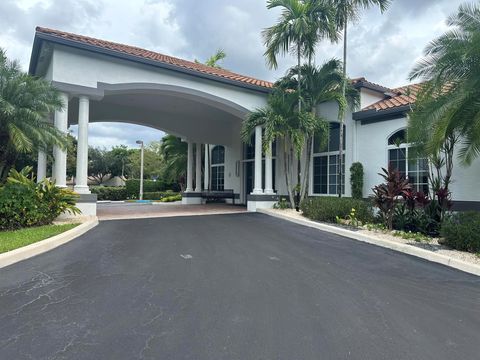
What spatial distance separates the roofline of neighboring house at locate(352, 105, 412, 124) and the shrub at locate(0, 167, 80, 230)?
A: 39.3ft

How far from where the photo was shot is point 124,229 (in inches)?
403

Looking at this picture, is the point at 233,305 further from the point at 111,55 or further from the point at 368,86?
the point at 368,86

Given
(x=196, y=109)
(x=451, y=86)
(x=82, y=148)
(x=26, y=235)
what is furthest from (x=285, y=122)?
(x=26, y=235)

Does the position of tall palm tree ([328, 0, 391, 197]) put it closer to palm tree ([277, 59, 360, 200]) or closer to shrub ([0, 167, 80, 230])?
palm tree ([277, 59, 360, 200])

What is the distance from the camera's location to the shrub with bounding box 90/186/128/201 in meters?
31.0

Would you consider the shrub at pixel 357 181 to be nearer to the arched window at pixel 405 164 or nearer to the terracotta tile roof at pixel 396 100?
the arched window at pixel 405 164

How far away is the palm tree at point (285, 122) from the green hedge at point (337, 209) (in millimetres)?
2919

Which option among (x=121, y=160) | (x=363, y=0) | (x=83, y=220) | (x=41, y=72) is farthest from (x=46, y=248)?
(x=121, y=160)

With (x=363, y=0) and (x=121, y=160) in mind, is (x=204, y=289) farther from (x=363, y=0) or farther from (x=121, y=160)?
(x=121, y=160)

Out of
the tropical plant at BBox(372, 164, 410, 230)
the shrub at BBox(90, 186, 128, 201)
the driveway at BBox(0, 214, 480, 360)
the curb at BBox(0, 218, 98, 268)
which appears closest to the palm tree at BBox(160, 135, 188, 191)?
the shrub at BBox(90, 186, 128, 201)

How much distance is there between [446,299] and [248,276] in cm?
286

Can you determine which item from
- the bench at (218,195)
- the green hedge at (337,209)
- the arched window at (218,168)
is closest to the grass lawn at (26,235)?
the green hedge at (337,209)

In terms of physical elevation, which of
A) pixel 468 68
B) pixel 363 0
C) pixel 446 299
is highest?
pixel 363 0

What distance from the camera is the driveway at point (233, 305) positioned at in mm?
3295
